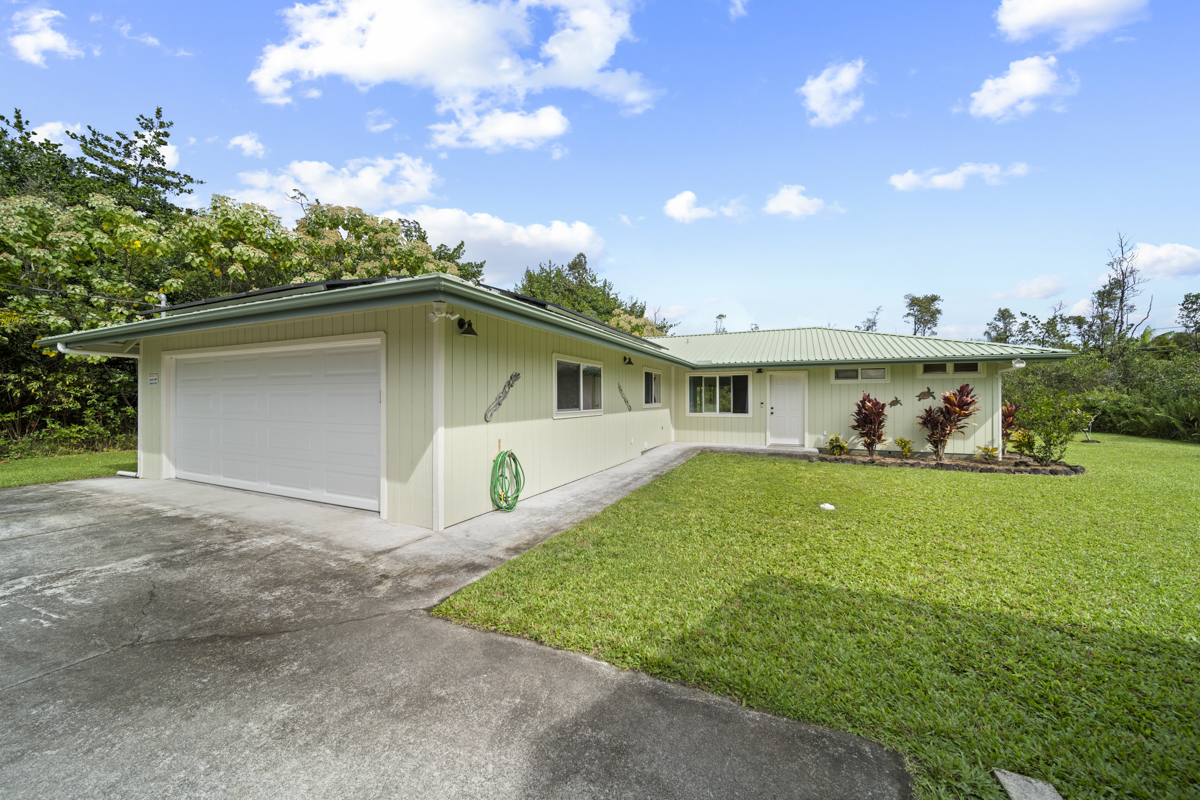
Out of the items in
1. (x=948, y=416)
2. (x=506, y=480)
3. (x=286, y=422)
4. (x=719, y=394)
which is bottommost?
(x=506, y=480)

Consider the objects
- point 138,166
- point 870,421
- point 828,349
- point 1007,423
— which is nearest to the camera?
point 1007,423

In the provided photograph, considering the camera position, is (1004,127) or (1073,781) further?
(1004,127)

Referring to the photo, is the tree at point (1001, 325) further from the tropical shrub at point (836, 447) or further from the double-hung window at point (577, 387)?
the double-hung window at point (577, 387)

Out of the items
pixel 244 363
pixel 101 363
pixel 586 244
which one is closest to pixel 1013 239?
pixel 244 363

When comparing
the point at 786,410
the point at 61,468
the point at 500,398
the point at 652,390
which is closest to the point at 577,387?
the point at 500,398

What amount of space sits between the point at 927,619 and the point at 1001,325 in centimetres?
4324

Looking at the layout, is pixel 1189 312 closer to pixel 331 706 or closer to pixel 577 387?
pixel 577 387

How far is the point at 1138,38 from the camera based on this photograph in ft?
20.7

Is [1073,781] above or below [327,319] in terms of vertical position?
below

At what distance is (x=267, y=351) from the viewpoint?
19.4 feet

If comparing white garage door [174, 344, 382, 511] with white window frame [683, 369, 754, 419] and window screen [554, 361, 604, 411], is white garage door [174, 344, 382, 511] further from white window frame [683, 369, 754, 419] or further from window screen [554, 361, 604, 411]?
white window frame [683, 369, 754, 419]

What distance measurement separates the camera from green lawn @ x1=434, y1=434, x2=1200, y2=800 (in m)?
1.85

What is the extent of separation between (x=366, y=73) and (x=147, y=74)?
4.79 m

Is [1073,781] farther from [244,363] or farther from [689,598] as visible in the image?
[244,363]
